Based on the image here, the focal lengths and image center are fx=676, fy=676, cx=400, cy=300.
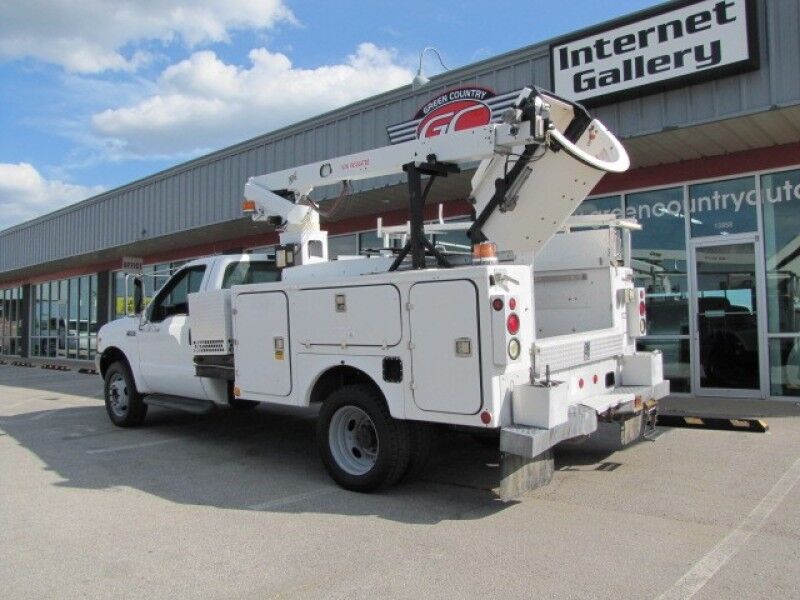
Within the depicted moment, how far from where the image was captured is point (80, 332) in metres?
24.8

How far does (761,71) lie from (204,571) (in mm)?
8167

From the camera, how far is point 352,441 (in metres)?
5.80

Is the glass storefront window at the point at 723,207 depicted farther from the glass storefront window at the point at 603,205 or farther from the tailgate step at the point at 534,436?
the tailgate step at the point at 534,436

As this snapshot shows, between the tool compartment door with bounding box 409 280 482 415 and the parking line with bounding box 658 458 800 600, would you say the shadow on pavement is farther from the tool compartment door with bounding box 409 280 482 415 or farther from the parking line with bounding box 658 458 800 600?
the parking line with bounding box 658 458 800 600

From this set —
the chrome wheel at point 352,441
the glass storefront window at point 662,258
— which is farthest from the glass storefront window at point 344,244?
the chrome wheel at point 352,441

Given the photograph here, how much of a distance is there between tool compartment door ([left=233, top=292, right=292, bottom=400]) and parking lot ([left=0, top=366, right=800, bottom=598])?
2.84 ft

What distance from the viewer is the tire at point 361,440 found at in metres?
5.30

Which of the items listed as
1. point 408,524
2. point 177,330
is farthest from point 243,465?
point 408,524

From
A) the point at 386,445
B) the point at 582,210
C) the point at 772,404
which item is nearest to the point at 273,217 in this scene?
the point at 386,445

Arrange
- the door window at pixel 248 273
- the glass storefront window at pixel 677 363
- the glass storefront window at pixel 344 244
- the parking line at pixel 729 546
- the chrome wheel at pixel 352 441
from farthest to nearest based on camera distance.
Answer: the glass storefront window at pixel 344 244, the glass storefront window at pixel 677 363, the door window at pixel 248 273, the chrome wheel at pixel 352 441, the parking line at pixel 729 546

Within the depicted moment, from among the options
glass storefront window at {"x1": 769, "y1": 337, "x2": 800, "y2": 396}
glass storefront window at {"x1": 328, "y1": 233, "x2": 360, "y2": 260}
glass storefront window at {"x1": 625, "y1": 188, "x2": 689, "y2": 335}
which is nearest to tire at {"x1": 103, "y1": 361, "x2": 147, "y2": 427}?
glass storefront window at {"x1": 328, "y1": 233, "x2": 360, "y2": 260}

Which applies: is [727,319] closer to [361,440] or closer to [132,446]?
[361,440]

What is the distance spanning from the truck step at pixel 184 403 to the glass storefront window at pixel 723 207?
24.2 feet

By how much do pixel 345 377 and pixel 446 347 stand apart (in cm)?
137
